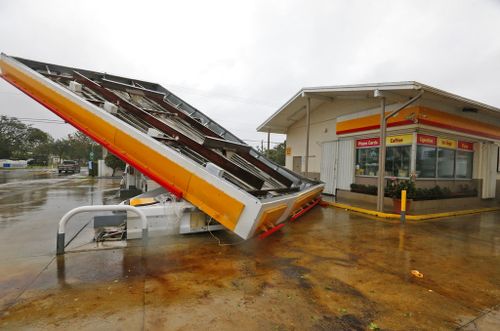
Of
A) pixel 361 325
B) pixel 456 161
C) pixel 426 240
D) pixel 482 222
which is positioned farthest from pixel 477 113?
pixel 361 325

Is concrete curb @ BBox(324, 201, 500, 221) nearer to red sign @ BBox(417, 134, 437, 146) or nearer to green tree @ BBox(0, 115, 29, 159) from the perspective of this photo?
red sign @ BBox(417, 134, 437, 146)

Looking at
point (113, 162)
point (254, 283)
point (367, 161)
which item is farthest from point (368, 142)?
point (113, 162)

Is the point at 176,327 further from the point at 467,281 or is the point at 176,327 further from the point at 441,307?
the point at 467,281

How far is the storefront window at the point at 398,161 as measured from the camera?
8797 mm

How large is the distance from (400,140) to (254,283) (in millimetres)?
8346

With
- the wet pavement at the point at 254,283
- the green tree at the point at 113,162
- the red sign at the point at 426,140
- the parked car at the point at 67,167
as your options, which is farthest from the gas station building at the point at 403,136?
the parked car at the point at 67,167

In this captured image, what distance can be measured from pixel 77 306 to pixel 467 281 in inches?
189

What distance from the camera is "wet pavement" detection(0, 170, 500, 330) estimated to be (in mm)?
2383

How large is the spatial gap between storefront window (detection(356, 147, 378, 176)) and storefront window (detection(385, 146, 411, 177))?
1.46 feet

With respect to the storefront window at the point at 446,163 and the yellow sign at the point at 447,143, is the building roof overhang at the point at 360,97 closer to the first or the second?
the yellow sign at the point at 447,143

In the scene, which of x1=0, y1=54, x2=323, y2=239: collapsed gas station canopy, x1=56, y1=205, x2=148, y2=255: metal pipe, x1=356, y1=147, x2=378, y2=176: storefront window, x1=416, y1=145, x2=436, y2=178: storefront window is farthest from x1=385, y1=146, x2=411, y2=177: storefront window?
x1=56, y1=205, x2=148, y2=255: metal pipe

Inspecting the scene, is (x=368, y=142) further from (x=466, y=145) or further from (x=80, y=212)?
(x=80, y=212)

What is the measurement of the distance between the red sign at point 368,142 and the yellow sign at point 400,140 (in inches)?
16.1

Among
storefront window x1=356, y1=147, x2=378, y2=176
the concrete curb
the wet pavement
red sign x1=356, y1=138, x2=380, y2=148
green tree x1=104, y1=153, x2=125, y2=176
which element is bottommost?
the wet pavement
